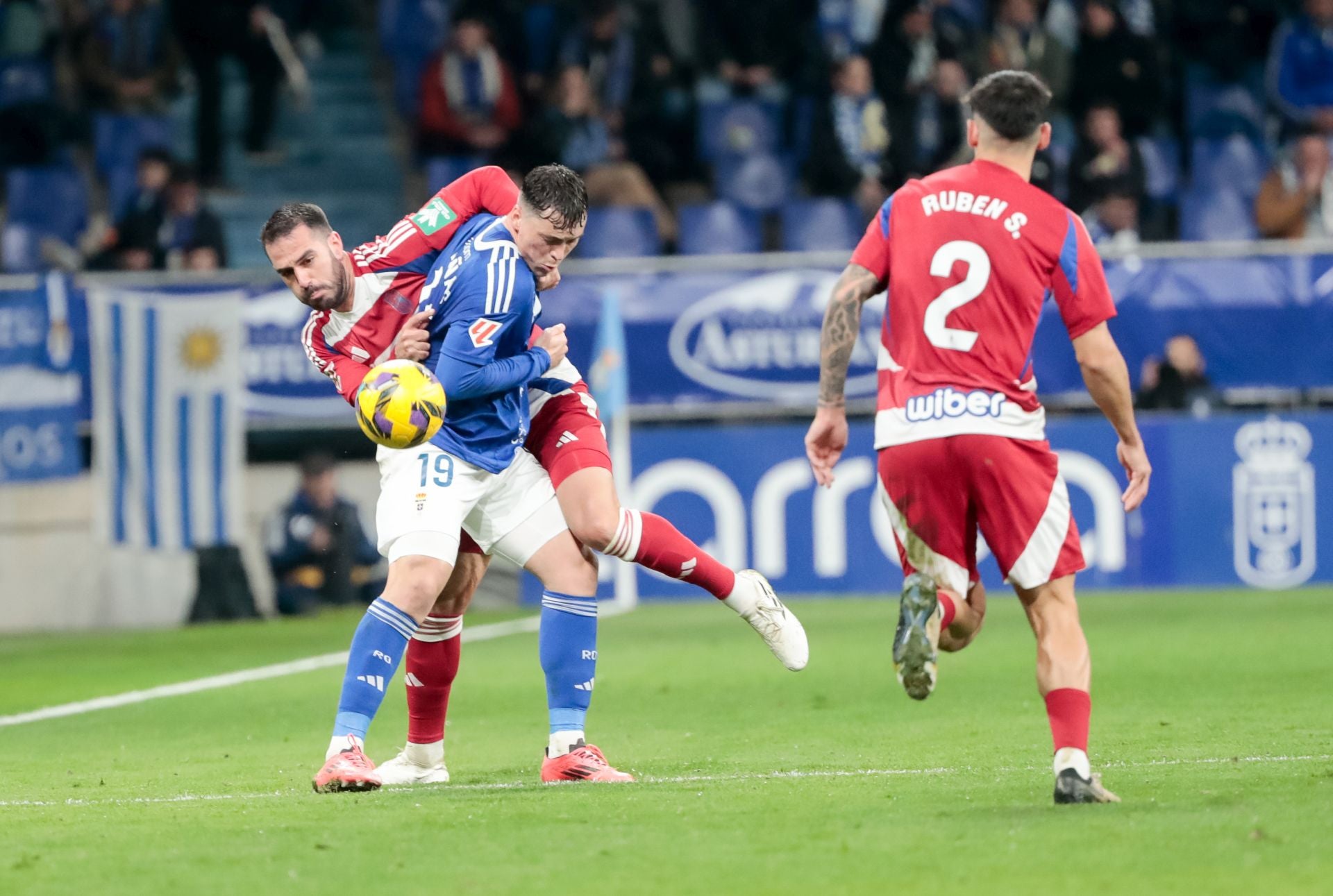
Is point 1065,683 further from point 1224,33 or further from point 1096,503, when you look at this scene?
point 1224,33

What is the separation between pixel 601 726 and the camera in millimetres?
8820

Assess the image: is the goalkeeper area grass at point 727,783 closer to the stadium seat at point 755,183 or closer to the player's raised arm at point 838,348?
the player's raised arm at point 838,348

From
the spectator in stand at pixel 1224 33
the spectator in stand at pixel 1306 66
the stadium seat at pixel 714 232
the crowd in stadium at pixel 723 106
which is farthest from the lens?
the spectator in stand at pixel 1224 33

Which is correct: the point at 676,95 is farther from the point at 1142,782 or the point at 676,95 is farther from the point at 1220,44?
the point at 1142,782

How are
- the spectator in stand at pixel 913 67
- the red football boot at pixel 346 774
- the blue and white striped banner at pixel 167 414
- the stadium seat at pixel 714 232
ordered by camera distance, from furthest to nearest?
1. the spectator in stand at pixel 913 67
2. the stadium seat at pixel 714 232
3. the blue and white striped banner at pixel 167 414
4. the red football boot at pixel 346 774

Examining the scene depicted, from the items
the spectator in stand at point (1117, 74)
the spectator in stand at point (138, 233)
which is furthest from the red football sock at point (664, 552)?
the spectator in stand at point (1117, 74)

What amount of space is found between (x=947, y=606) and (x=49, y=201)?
15.0 metres

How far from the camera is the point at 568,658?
7.00 meters

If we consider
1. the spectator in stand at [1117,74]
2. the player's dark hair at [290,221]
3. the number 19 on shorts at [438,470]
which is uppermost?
the spectator in stand at [1117,74]

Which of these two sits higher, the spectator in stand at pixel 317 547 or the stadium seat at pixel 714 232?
the stadium seat at pixel 714 232

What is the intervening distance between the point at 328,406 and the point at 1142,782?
10.7m

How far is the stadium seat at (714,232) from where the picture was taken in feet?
59.9

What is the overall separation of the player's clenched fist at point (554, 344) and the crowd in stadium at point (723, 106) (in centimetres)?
1070

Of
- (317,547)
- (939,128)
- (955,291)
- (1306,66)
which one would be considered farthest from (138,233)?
(955,291)
